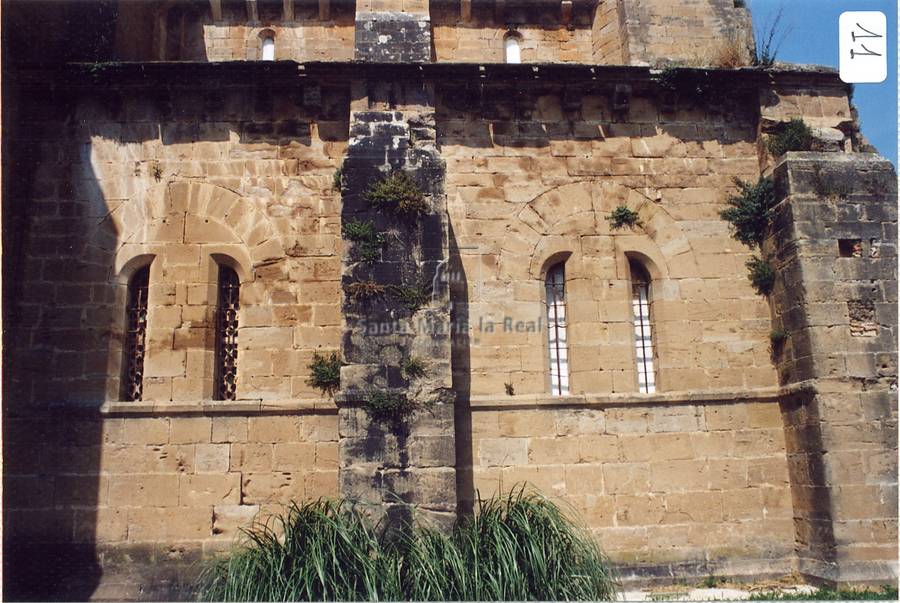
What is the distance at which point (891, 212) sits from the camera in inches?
392

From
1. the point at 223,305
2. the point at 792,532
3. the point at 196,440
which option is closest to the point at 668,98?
the point at 792,532

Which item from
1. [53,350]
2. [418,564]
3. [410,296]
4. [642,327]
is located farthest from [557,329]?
[53,350]

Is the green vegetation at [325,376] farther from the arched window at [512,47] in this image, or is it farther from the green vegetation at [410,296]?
the arched window at [512,47]

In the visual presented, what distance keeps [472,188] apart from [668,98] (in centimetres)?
315

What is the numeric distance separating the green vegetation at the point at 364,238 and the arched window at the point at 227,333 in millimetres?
1991

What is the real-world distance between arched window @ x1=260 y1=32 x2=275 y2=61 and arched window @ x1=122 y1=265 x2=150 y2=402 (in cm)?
422

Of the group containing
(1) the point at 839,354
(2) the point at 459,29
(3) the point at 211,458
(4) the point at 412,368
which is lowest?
(3) the point at 211,458

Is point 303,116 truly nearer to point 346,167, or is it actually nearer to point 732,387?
point 346,167

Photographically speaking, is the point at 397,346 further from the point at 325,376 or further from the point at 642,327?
the point at 642,327

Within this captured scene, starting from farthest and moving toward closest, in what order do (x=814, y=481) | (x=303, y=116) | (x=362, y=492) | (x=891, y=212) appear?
(x=303, y=116) < (x=891, y=212) < (x=814, y=481) < (x=362, y=492)

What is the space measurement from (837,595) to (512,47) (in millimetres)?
9004

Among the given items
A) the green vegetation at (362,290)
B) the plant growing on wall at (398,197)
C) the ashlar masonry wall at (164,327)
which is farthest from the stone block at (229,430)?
the plant growing on wall at (398,197)

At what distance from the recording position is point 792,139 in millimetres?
10508

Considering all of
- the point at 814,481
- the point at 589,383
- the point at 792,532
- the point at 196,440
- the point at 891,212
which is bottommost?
the point at 792,532
